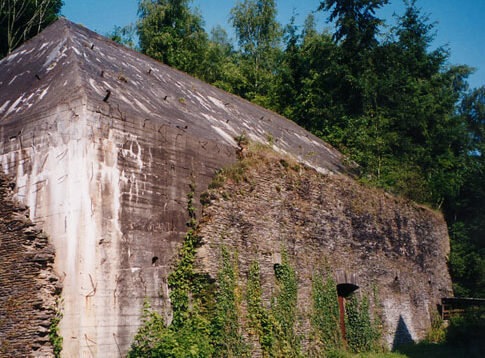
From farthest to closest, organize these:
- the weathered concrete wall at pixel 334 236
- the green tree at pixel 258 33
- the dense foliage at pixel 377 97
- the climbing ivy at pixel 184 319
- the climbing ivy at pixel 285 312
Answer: the green tree at pixel 258 33 < the dense foliage at pixel 377 97 < the climbing ivy at pixel 285 312 < the weathered concrete wall at pixel 334 236 < the climbing ivy at pixel 184 319

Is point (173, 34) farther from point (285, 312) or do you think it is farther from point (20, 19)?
point (285, 312)

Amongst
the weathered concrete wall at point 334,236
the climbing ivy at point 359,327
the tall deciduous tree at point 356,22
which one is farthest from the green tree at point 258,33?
the climbing ivy at point 359,327

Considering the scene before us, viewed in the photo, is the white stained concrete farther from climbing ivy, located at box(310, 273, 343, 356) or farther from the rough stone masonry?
climbing ivy, located at box(310, 273, 343, 356)

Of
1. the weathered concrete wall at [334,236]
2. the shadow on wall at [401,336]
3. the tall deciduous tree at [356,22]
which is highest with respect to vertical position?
the tall deciduous tree at [356,22]

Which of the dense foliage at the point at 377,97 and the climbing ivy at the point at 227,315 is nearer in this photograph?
the climbing ivy at the point at 227,315

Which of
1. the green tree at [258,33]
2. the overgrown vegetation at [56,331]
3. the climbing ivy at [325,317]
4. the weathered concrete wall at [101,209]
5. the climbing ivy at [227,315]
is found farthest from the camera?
the green tree at [258,33]

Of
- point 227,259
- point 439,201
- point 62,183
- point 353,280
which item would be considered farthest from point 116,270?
point 439,201

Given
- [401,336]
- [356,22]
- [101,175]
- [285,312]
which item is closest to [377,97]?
[356,22]

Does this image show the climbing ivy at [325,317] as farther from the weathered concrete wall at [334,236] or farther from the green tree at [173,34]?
the green tree at [173,34]

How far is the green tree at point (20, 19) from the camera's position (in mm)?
25594

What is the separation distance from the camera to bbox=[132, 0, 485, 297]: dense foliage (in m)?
22.2

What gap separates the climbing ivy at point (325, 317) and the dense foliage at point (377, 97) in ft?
16.5

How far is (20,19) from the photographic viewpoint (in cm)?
2670

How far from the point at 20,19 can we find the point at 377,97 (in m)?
17.4
